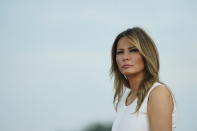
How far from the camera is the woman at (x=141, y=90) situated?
2.92 metres

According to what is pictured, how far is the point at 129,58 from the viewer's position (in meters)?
3.34

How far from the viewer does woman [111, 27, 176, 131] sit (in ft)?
9.59

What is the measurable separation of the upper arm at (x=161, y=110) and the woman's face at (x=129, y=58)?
39 centimetres

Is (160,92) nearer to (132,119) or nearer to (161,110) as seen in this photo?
(161,110)

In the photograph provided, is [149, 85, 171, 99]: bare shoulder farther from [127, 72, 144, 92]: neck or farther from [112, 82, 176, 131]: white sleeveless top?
[127, 72, 144, 92]: neck

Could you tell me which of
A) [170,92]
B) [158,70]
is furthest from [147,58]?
[170,92]

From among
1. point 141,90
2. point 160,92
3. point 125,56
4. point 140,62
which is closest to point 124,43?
point 125,56

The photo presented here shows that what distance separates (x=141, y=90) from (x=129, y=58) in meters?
0.32

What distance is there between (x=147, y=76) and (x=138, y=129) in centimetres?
47

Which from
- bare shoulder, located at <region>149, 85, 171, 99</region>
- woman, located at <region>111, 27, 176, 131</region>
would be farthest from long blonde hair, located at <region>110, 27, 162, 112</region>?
bare shoulder, located at <region>149, 85, 171, 99</region>

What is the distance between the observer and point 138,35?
3324 millimetres

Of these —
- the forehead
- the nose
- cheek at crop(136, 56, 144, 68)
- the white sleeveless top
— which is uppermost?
the forehead

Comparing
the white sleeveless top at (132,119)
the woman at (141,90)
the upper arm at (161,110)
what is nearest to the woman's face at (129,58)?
the woman at (141,90)

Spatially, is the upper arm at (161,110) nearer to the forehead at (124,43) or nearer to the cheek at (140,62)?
the cheek at (140,62)
